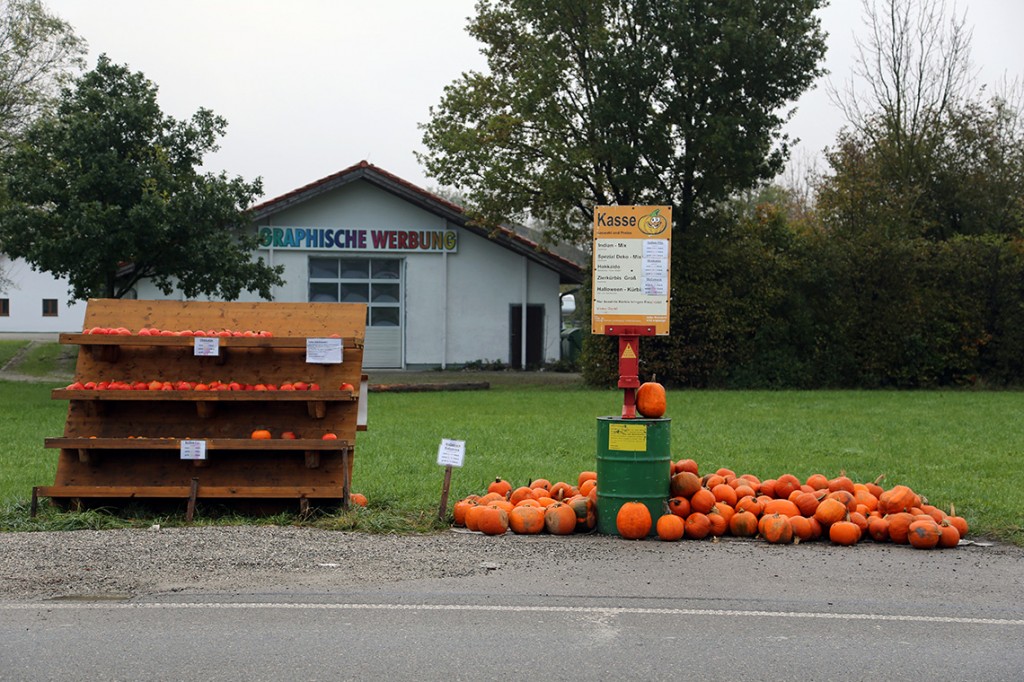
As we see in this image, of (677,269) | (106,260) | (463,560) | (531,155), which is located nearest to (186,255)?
(106,260)

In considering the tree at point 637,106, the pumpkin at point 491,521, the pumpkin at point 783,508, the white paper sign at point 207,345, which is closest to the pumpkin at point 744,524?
the pumpkin at point 783,508

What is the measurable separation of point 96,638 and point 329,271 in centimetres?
3004

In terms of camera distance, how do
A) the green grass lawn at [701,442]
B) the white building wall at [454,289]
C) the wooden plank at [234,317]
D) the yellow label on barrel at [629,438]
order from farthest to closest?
the white building wall at [454,289]
the green grass lawn at [701,442]
the wooden plank at [234,317]
the yellow label on barrel at [629,438]

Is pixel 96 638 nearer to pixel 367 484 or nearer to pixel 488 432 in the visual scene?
pixel 367 484

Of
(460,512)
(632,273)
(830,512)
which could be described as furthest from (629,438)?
(830,512)

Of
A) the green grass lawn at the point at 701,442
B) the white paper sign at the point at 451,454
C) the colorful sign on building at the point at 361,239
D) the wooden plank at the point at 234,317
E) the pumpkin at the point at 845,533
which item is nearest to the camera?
the pumpkin at the point at 845,533

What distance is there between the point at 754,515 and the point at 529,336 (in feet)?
90.5

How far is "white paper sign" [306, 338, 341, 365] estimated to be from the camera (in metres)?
10.1

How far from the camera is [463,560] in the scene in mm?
8516

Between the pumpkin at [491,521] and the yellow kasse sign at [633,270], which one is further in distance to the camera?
the yellow kasse sign at [633,270]

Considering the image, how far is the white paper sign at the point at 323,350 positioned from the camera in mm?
10117

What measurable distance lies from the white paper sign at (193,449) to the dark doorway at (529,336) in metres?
26.8

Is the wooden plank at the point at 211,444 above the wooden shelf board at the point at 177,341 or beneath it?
beneath

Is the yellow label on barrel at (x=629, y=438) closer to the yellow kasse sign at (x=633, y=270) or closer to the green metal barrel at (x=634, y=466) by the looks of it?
the green metal barrel at (x=634, y=466)
